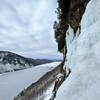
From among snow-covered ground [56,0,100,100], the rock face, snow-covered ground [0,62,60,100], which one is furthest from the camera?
snow-covered ground [0,62,60,100]

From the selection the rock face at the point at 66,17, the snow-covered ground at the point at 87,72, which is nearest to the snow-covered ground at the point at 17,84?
the rock face at the point at 66,17

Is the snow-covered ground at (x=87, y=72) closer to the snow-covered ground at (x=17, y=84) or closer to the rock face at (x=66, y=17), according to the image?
the rock face at (x=66, y=17)

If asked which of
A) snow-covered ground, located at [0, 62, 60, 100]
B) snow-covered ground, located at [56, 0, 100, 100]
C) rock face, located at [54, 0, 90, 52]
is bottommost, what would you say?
snow-covered ground, located at [0, 62, 60, 100]

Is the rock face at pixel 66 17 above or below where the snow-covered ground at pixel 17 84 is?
above

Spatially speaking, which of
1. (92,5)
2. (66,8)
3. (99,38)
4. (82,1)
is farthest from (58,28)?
(99,38)

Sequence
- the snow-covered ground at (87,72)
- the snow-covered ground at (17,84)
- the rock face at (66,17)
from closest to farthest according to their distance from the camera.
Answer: the snow-covered ground at (87,72), the rock face at (66,17), the snow-covered ground at (17,84)

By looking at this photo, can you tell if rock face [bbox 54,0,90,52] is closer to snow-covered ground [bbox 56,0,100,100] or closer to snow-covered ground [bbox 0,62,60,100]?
snow-covered ground [bbox 56,0,100,100]

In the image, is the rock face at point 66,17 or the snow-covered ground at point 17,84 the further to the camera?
the snow-covered ground at point 17,84

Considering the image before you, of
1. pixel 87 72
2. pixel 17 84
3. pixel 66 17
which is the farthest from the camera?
pixel 17 84

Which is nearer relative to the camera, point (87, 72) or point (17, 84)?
point (87, 72)

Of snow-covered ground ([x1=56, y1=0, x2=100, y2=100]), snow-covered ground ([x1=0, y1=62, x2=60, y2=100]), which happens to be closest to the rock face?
snow-covered ground ([x1=56, y1=0, x2=100, y2=100])

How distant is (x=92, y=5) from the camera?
1104 centimetres

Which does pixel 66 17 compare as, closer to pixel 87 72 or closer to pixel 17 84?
pixel 87 72

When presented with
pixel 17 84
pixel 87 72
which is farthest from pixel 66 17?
pixel 17 84
